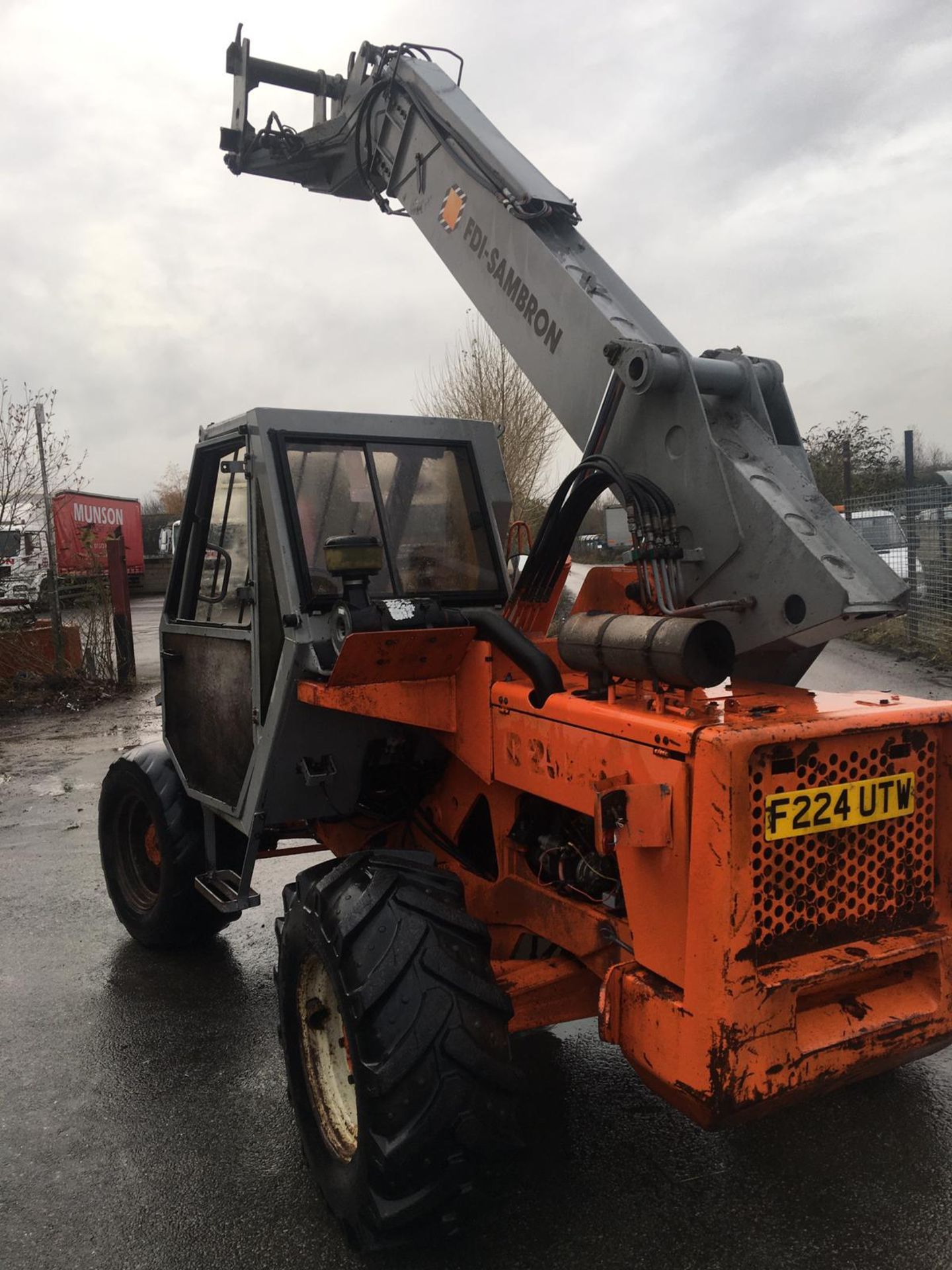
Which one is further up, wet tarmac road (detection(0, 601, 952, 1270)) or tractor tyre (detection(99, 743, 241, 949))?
tractor tyre (detection(99, 743, 241, 949))

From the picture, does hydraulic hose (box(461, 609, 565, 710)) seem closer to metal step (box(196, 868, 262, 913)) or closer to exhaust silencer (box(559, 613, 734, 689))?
exhaust silencer (box(559, 613, 734, 689))

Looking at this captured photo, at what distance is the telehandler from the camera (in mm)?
2469

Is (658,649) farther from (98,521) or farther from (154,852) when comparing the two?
(98,521)

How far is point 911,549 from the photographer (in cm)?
1362

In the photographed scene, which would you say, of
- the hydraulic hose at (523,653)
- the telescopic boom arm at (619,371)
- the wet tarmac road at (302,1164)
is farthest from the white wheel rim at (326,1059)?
the telescopic boom arm at (619,371)

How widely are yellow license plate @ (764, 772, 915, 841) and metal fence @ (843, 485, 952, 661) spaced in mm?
10890

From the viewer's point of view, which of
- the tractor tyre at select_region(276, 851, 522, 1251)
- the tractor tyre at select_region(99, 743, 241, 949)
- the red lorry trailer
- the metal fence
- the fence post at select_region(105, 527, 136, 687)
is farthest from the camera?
the red lorry trailer

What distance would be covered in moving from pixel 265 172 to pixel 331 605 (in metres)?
2.74

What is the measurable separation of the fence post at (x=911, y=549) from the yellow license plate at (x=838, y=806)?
11178 millimetres

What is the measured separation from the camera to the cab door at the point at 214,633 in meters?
3.99

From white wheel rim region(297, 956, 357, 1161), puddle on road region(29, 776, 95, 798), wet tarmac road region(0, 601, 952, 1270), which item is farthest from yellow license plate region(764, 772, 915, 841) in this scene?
puddle on road region(29, 776, 95, 798)

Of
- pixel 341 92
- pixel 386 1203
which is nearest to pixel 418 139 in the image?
pixel 341 92

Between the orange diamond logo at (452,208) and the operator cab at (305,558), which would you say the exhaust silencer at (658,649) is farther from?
the orange diamond logo at (452,208)

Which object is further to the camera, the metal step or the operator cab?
the metal step
